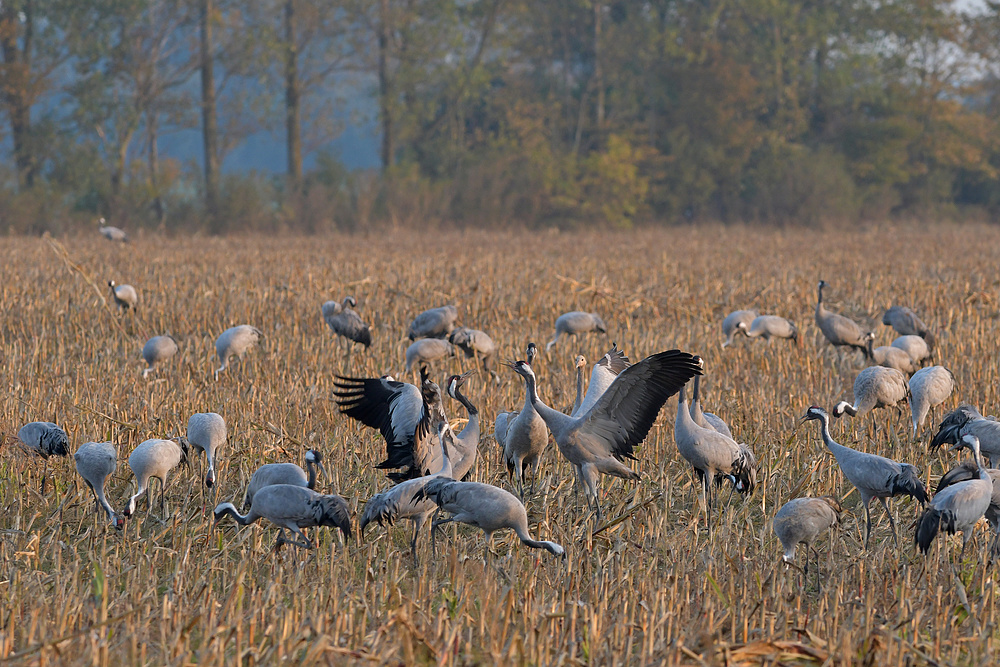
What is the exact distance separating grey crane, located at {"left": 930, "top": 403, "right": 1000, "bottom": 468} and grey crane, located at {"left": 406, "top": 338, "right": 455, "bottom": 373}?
407 centimetres

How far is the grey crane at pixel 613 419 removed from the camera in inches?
186

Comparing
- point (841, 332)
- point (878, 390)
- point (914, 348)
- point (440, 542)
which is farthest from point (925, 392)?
point (440, 542)

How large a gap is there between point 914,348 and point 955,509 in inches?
189

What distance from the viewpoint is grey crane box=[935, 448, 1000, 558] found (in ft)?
14.1

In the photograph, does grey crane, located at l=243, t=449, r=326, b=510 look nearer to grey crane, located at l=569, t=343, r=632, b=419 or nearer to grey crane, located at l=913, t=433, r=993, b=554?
grey crane, located at l=569, t=343, r=632, b=419

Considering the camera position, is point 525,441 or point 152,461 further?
point 525,441

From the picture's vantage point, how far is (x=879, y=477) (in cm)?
456

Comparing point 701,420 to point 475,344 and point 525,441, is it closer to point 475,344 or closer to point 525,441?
point 525,441

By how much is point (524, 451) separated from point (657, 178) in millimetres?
33603

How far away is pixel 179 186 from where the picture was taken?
3114cm

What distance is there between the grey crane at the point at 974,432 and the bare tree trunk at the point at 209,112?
26531mm

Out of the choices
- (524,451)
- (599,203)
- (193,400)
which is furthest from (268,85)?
(524,451)

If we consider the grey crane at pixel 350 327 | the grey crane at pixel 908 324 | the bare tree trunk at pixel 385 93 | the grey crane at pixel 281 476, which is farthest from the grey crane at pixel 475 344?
the bare tree trunk at pixel 385 93

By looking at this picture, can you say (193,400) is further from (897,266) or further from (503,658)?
(897,266)
